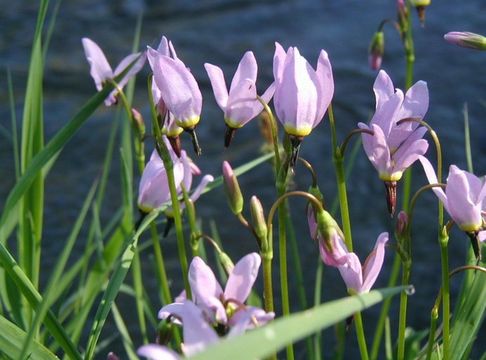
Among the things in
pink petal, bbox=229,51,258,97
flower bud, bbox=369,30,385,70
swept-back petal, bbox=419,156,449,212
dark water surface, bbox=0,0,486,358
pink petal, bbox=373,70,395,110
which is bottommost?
dark water surface, bbox=0,0,486,358

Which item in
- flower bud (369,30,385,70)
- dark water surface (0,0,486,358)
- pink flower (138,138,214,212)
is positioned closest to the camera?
pink flower (138,138,214,212)

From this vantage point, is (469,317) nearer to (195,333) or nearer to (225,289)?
(225,289)

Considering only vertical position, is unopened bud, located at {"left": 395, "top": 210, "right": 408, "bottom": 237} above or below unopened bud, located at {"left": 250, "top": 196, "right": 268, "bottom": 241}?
below

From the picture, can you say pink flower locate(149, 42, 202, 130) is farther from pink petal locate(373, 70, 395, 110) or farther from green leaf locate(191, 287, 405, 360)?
green leaf locate(191, 287, 405, 360)

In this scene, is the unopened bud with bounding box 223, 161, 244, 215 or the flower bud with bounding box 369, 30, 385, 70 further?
the flower bud with bounding box 369, 30, 385, 70

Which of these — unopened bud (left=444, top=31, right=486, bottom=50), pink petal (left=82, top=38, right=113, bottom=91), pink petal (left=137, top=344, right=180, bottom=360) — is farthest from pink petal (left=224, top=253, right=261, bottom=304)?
pink petal (left=82, top=38, right=113, bottom=91)

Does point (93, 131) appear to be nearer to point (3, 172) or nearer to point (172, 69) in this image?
point (3, 172)

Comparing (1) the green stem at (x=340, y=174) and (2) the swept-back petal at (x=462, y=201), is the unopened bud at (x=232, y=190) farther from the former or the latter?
(2) the swept-back petal at (x=462, y=201)

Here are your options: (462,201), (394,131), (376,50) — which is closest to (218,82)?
(394,131)
